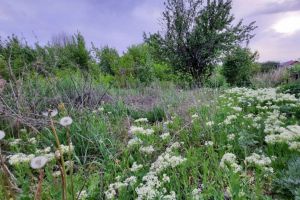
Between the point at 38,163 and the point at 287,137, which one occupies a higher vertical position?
the point at 38,163

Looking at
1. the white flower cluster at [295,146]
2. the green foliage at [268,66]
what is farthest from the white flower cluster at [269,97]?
the green foliage at [268,66]

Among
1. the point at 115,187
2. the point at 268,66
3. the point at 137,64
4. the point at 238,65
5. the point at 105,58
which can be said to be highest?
the point at 105,58

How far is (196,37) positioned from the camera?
15180mm

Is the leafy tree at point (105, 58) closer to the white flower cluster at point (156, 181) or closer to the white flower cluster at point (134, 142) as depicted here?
the white flower cluster at point (134, 142)

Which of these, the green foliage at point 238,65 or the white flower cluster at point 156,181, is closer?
the white flower cluster at point 156,181

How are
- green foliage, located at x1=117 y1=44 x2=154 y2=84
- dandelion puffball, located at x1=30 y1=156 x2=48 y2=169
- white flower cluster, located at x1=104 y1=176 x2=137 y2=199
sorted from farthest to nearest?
green foliage, located at x1=117 y1=44 x2=154 y2=84 → white flower cluster, located at x1=104 y1=176 x2=137 y2=199 → dandelion puffball, located at x1=30 y1=156 x2=48 y2=169

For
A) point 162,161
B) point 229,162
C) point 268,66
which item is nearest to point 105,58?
point 162,161

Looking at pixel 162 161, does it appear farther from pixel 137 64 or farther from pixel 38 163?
pixel 137 64

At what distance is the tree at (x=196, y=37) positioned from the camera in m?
15.4

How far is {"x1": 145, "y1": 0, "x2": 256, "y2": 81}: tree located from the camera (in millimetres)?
15430

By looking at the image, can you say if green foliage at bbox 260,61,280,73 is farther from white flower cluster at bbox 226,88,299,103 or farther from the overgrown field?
the overgrown field

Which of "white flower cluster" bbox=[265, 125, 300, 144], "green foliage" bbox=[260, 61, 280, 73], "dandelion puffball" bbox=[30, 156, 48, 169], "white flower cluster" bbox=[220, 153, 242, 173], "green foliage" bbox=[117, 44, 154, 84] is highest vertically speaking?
"green foliage" bbox=[117, 44, 154, 84]

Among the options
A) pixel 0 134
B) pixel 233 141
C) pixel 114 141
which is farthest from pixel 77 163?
pixel 0 134

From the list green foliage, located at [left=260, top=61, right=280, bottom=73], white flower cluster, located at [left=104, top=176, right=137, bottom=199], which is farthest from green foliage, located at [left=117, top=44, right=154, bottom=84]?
green foliage, located at [left=260, top=61, right=280, bottom=73]
